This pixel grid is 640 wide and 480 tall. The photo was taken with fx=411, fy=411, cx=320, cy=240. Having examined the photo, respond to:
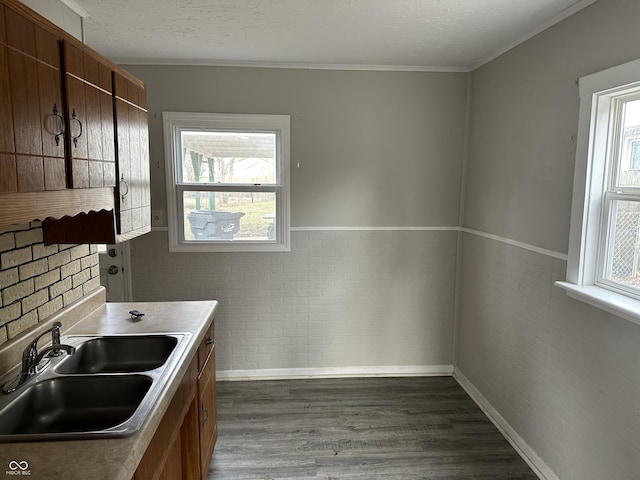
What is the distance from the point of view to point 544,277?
2.39 m

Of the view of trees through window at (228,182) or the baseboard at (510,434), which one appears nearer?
the baseboard at (510,434)

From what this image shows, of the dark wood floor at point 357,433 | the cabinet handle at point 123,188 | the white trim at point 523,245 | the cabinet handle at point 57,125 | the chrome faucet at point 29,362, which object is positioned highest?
the cabinet handle at point 57,125

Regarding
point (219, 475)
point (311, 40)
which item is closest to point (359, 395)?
point (219, 475)

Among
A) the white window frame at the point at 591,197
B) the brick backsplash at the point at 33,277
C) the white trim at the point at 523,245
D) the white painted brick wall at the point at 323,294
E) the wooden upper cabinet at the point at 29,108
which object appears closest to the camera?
the wooden upper cabinet at the point at 29,108

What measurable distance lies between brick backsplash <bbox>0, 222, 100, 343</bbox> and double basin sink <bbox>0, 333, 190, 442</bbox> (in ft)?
0.65

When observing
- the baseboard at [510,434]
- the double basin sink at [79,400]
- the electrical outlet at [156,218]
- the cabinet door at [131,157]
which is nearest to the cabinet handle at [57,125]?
the cabinet door at [131,157]

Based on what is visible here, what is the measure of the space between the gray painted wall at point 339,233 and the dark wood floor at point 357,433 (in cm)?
28

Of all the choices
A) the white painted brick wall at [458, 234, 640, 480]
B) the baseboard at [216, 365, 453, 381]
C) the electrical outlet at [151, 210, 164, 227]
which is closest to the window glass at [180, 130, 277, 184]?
the electrical outlet at [151, 210, 164, 227]

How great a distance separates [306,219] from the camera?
343 cm

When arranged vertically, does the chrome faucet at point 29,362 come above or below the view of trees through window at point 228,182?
below

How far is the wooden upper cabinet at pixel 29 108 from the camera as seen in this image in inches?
41.5

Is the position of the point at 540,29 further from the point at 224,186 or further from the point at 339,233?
the point at 224,186

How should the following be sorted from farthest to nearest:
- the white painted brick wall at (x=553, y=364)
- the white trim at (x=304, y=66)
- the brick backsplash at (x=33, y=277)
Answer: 1. the white trim at (x=304, y=66)
2. the white painted brick wall at (x=553, y=364)
3. the brick backsplash at (x=33, y=277)

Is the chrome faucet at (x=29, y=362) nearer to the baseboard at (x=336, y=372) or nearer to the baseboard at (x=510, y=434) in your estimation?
the baseboard at (x=336, y=372)
